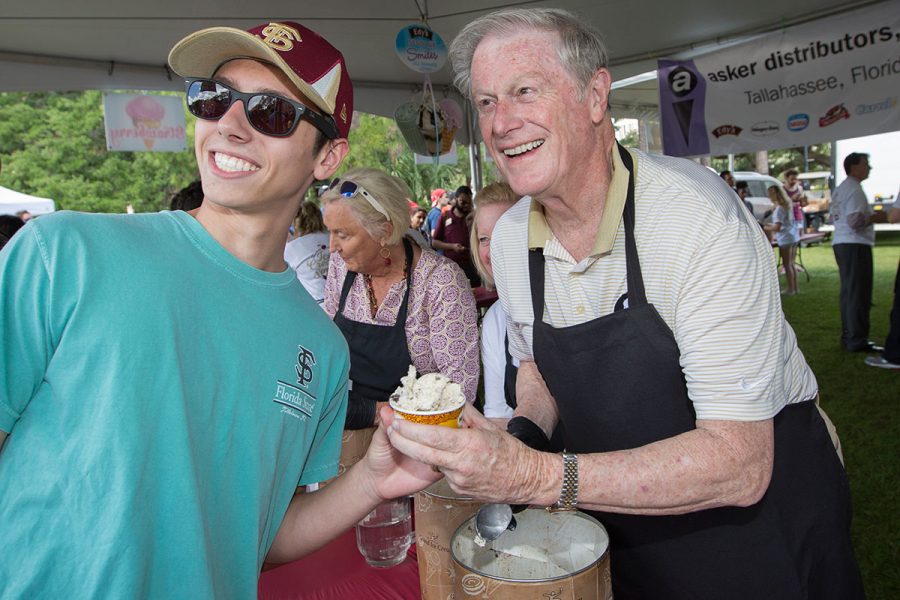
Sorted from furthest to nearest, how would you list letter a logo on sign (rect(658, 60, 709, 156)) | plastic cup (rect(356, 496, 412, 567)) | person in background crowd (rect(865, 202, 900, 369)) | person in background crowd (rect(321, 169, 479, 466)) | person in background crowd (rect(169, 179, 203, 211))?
1. letter a logo on sign (rect(658, 60, 709, 156))
2. person in background crowd (rect(865, 202, 900, 369))
3. person in background crowd (rect(169, 179, 203, 211))
4. person in background crowd (rect(321, 169, 479, 466))
5. plastic cup (rect(356, 496, 412, 567))

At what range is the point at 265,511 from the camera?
1.37 m

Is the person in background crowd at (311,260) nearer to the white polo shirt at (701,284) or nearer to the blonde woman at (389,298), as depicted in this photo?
the blonde woman at (389,298)

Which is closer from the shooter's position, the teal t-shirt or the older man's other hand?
the teal t-shirt

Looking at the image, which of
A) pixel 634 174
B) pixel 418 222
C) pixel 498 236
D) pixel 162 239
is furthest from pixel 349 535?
pixel 418 222

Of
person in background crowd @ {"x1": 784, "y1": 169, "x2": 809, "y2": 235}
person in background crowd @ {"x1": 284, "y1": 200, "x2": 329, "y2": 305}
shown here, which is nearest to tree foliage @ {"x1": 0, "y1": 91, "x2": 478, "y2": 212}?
person in background crowd @ {"x1": 784, "y1": 169, "x2": 809, "y2": 235}

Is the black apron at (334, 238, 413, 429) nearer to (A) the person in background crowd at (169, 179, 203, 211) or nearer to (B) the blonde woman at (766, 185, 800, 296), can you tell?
(A) the person in background crowd at (169, 179, 203, 211)

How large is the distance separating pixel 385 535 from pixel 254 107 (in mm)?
1171

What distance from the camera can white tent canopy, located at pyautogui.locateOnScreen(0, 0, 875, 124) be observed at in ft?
19.6

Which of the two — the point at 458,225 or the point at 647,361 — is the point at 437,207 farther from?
the point at 647,361

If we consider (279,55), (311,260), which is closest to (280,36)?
(279,55)

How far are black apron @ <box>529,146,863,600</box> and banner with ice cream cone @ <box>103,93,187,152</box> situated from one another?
26.6 ft

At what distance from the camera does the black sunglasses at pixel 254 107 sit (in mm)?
1395

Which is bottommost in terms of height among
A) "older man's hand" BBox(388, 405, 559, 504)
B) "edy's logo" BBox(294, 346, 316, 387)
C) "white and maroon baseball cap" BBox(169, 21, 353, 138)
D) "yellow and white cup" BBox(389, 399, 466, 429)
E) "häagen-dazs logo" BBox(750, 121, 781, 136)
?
"older man's hand" BBox(388, 405, 559, 504)

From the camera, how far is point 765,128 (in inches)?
300
